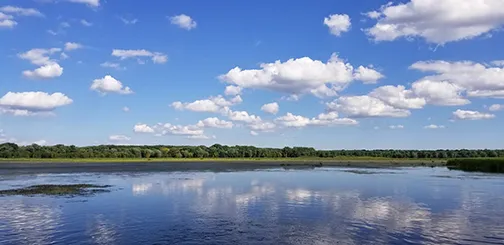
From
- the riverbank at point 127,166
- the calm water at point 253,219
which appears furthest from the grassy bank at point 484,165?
the calm water at point 253,219

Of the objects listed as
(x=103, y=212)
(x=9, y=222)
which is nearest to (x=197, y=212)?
(x=103, y=212)

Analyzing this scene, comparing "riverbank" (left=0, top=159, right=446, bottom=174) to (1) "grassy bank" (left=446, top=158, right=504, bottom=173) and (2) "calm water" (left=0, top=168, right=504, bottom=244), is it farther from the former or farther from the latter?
(2) "calm water" (left=0, top=168, right=504, bottom=244)

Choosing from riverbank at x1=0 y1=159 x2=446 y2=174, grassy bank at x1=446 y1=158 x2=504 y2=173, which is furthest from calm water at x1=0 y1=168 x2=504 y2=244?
riverbank at x1=0 y1=159 x2=446 y2=174

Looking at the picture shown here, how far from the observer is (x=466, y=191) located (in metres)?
49.1

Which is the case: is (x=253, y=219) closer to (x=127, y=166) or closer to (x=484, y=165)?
(x=484, y=165)

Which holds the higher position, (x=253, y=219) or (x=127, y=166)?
(x=127, y=166)

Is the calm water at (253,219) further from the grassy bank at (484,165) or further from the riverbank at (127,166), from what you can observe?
the riverbank at (127,166)

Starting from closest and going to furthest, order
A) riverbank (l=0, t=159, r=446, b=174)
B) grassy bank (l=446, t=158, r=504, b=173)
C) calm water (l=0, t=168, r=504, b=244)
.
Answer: calm water (l=0, t=168, r=504, b=244) < grassy bank (l=446, t=158, r=504, b=173) < riverbank (l=0, t=159, r=446, b=174)

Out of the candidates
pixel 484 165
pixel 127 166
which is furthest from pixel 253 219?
pixel 127 166

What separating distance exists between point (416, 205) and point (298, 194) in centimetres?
1174

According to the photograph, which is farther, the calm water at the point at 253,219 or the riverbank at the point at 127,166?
the riverbank at the point at 127,166

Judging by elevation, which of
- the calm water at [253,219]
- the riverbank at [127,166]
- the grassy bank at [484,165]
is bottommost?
the calm water at [253,219]

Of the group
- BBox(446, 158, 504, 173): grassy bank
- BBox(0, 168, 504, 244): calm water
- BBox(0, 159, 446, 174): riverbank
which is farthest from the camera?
BBox(0, 159, 446, 174): riverbank

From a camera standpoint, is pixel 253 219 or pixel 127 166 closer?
pixel 253 219
